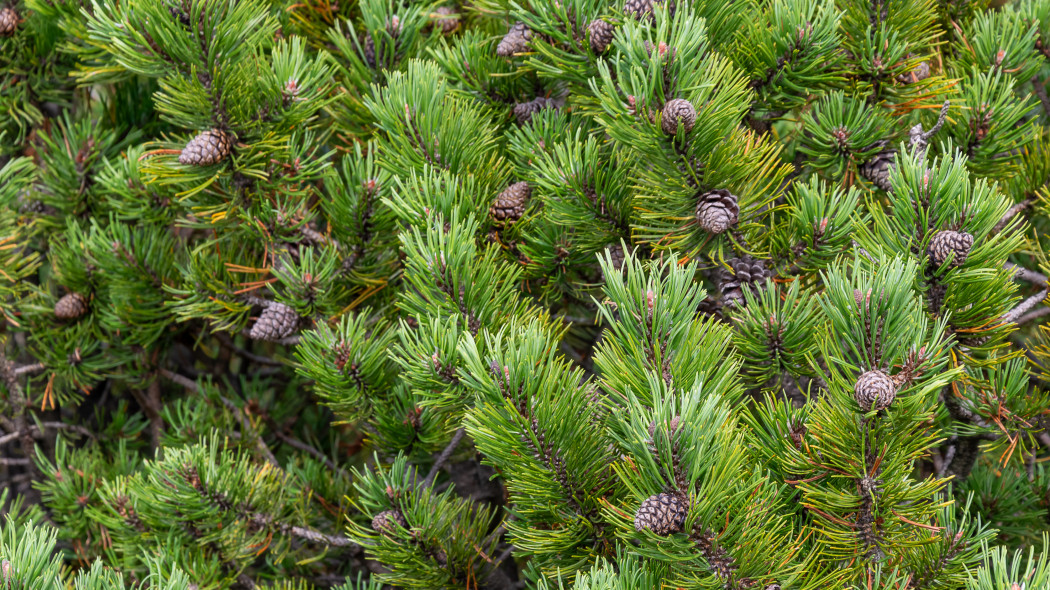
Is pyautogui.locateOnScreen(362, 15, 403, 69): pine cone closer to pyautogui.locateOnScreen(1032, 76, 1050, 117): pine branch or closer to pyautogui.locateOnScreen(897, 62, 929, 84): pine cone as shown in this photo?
pyautogui.locateOnScreen(897, 62, 929, 84): pine cone

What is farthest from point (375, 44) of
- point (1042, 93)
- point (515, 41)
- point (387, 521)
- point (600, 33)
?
point (1042, 93)

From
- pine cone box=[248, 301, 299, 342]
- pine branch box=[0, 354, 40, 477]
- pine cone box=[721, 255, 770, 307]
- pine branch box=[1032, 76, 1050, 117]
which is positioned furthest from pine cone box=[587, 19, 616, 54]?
pine branch box=[0, 354, 40, 477]

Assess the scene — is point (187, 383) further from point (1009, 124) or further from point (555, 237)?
point (1009, 124)

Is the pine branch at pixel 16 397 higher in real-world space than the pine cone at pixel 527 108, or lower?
lower

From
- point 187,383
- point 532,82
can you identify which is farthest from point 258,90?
point 187,383

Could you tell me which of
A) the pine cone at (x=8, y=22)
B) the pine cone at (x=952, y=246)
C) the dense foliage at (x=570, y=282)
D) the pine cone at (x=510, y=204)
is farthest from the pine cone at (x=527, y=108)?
the pine cone at (x=8, y=22)

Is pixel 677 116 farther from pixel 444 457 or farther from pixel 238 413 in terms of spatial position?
pixel 238 413

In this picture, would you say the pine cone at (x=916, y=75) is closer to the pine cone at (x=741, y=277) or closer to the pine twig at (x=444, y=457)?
the pine cone at (x=741, y=277)
